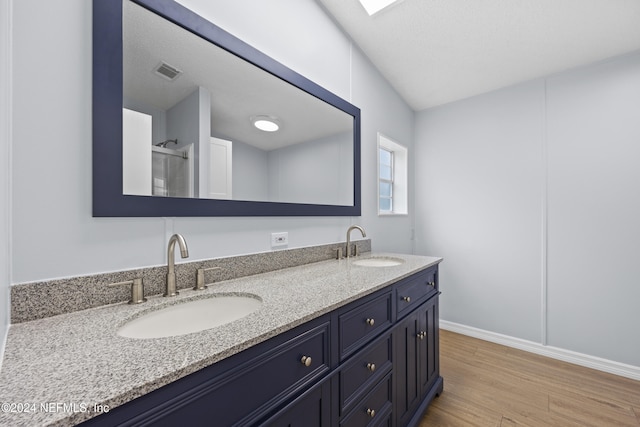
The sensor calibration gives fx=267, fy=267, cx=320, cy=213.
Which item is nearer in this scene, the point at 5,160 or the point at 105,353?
the point at 105,353

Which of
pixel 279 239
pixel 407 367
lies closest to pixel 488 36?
pixel 279 239

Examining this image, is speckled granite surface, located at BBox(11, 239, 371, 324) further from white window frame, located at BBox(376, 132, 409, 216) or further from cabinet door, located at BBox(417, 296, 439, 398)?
white window frame, located at BBox(376, 132, 409, 216)

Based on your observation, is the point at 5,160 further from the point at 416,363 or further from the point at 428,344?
the point at 428,344

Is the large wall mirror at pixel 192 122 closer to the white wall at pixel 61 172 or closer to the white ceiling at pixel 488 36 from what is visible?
the white wall at pixel 61 172

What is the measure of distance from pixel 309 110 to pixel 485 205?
80.6 inches

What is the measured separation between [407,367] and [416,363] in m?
0.14

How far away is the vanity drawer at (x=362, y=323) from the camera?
1.02 metres

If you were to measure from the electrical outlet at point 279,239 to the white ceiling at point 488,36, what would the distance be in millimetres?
1667

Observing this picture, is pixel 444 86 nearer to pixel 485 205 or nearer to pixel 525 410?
pixel 485 205

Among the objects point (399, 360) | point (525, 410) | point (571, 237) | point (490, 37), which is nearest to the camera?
point (399, 360)

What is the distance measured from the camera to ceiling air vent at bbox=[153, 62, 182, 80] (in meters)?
1.06

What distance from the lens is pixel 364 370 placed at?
3.71 feet

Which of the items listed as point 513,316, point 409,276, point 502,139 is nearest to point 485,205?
point 502,139

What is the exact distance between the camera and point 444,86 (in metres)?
2.65
